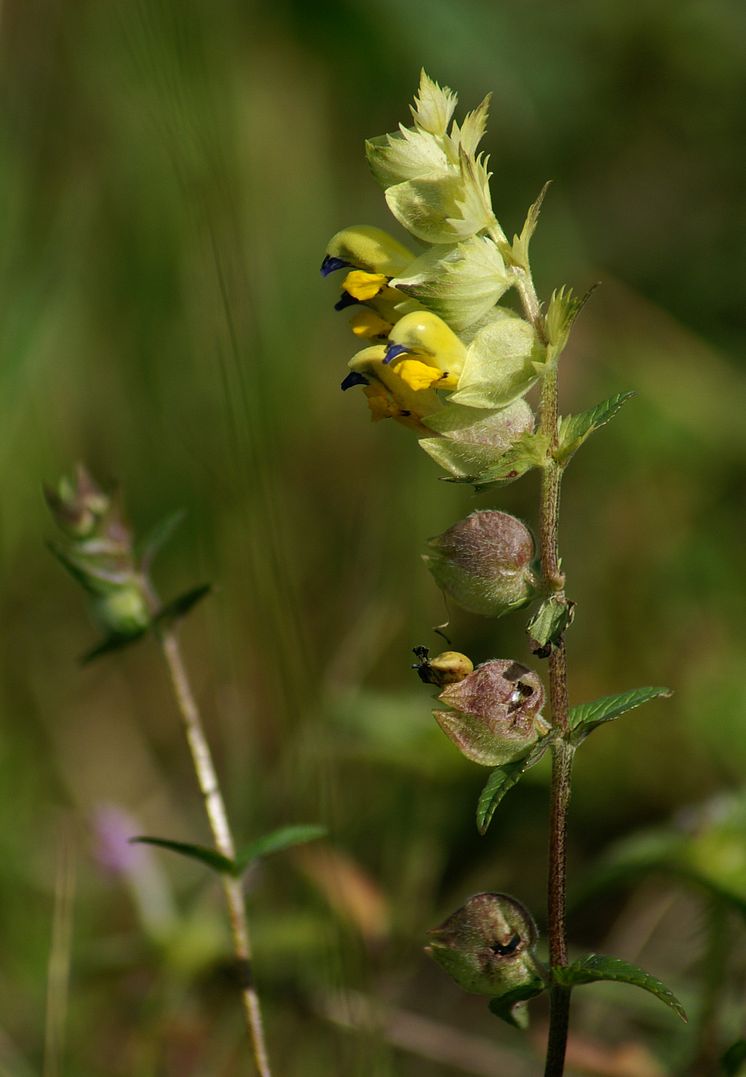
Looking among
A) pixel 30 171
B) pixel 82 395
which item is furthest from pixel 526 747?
pixel 30 171

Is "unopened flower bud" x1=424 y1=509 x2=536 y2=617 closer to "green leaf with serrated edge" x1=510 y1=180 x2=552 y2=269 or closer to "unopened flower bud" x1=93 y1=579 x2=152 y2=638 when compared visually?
"green leaf with serrated edge" x1=510 y1=180 x2=552 y2=269

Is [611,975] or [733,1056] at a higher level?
[611,975]

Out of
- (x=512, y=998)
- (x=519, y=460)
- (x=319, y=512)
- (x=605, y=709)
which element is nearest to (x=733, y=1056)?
(x=512, y=998)

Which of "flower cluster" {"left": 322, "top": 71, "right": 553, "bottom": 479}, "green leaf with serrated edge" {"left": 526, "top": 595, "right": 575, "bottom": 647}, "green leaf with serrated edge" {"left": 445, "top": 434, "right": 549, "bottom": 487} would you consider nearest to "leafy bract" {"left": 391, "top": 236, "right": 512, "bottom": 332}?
"flower cluster" {"left": 322, "top": 71, "right": 553, "bottom": 479}

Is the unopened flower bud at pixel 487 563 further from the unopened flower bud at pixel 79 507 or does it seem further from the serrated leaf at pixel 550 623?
the unopened flower bud at pixel 79 507

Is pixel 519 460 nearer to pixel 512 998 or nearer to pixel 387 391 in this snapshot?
pixel 387 391

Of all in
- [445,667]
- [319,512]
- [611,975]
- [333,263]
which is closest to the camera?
[611,975]
